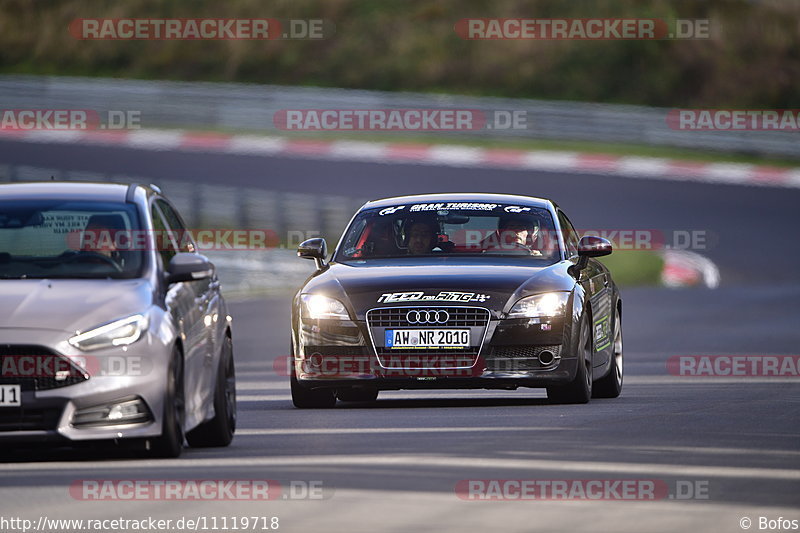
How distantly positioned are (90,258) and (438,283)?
127 inches

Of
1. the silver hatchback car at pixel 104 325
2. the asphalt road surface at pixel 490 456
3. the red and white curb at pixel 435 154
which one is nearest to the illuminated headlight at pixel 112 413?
the silver hatchback car at pixel 104 325

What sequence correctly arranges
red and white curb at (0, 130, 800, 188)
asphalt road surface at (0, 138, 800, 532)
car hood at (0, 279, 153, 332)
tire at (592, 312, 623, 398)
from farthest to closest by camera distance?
red and white curb at (0, 130, 800, 188), tire at (592, 312, 623, 398), car hood at (0, 279, 153, 332), asphalt road surface at (0, 138, 800, 532)

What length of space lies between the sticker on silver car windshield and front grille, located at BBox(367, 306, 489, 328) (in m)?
0.05

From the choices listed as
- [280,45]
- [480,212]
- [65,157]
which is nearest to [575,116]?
[65,157]

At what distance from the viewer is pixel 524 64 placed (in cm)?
5053

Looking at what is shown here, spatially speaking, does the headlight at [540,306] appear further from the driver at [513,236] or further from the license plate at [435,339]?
the driver at [513,236]

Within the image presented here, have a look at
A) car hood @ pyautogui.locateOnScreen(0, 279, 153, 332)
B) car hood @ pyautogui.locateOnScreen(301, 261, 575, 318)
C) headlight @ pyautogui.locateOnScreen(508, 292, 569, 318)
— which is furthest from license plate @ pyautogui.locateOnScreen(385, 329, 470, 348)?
car hood @ pyautogui.locateOnScreen(0, 279, 153, 332)

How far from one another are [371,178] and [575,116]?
21.7 ft

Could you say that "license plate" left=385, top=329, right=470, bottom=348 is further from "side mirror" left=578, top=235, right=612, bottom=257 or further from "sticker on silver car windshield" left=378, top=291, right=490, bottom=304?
"side mirror" left=578, top=235, right=612, bottom=257

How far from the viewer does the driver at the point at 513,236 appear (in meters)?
13.6

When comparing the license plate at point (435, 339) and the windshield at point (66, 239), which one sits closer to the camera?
the windshield at point (66, 239)

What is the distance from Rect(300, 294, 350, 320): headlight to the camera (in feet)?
41.3

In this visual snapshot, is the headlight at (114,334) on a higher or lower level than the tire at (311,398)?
higher

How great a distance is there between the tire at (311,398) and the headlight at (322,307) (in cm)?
53
